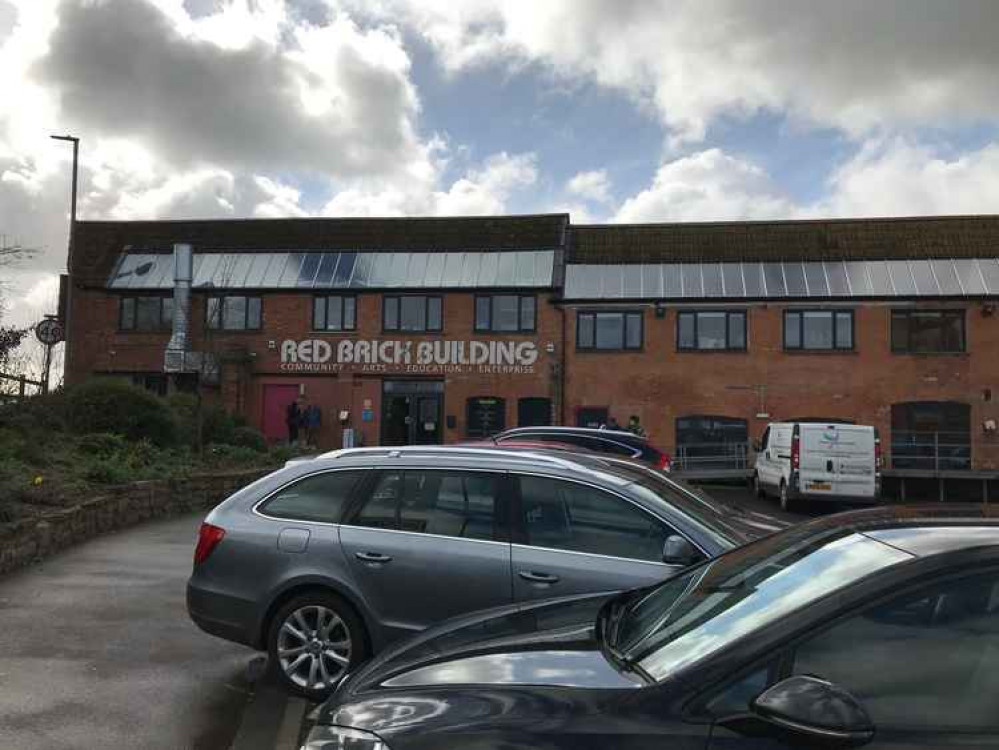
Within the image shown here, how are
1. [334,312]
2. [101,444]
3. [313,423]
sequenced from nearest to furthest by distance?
[101,444] → [313,423] → [334,312]

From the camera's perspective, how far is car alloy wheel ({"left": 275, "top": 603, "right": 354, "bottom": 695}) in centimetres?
515

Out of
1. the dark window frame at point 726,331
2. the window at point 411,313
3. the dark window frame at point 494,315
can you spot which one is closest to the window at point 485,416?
the dark window frame at point 494,315

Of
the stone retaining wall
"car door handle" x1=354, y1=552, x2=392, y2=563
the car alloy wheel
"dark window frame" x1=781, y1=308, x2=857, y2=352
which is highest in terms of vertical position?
"dark window frame" x1=781, y1=308, x2=857, y2=352

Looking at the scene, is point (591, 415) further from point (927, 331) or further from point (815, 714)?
point (815, 714)

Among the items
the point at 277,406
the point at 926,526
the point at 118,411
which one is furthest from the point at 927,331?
the point at 926,526

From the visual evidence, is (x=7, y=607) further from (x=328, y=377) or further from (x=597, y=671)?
(x=328, y=377)

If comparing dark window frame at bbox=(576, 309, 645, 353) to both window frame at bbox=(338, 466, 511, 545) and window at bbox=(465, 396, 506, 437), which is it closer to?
window at bbox=(465, 396, 506, 437)

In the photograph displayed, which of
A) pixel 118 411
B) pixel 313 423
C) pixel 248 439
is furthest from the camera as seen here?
pixel 313 423

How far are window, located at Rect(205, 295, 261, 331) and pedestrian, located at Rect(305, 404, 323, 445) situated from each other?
148 inches

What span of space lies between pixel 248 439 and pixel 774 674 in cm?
2117

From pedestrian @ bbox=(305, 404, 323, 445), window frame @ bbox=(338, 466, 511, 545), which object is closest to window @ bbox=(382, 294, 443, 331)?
pedestrian @ bbox=(305, 404, 323, 445)

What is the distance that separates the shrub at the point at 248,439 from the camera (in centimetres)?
2203

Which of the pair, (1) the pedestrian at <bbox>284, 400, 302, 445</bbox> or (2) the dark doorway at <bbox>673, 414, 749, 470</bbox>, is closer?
(2) the dark doorway at <bbox>673, 414, 749, 470</bbox>

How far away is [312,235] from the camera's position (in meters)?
33.1
